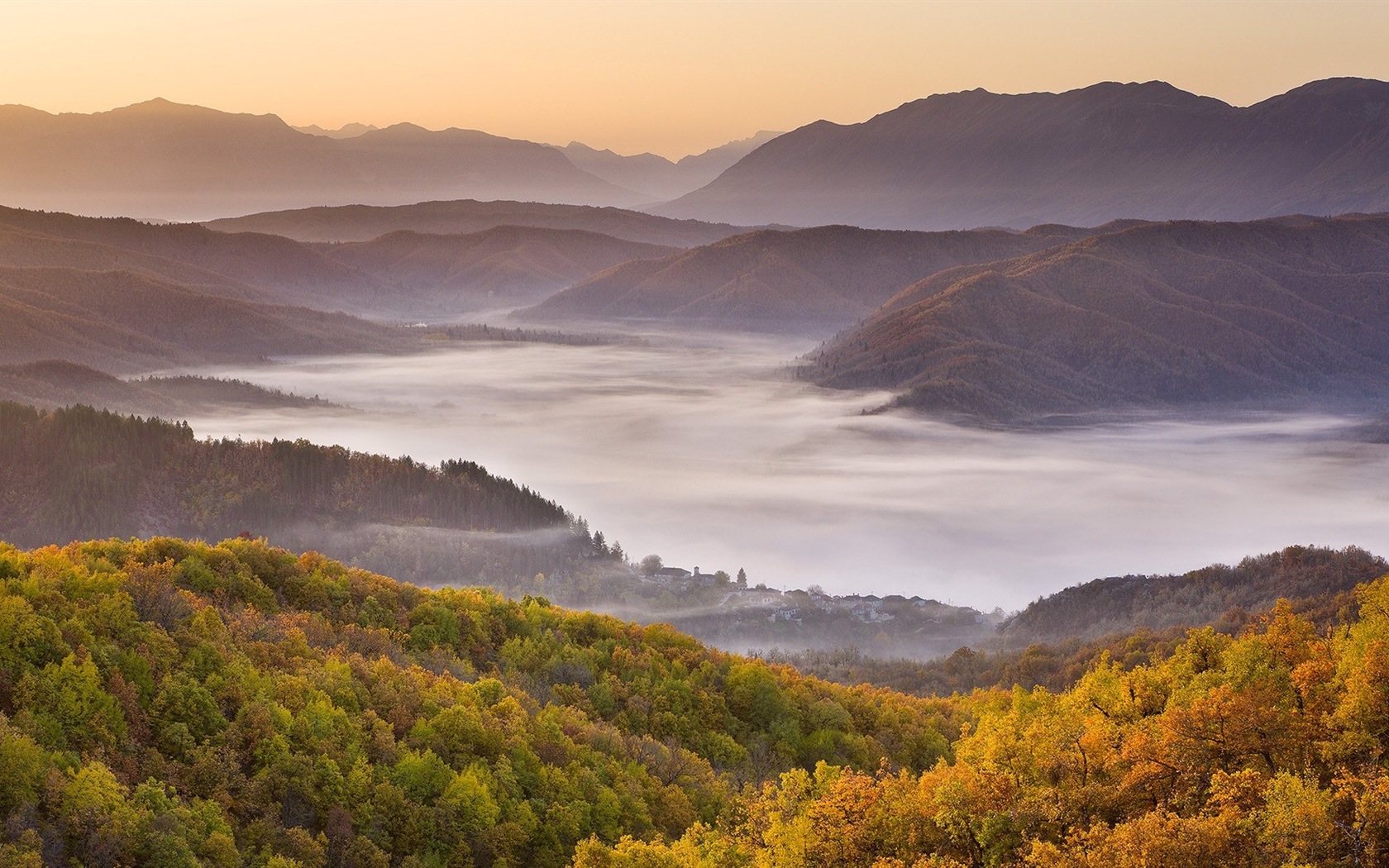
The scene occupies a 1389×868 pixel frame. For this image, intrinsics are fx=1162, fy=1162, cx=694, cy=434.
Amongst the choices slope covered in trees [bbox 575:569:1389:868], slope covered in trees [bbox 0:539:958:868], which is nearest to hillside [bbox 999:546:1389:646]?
slope covered in trees [bbox 0:539:958:868]

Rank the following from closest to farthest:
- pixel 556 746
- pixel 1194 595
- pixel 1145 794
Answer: pixel 1145 794 → pixel 556 746 → pixel 1194 595

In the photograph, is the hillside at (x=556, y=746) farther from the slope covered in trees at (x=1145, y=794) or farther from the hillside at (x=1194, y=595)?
the hillside at (x=1194, y=595)

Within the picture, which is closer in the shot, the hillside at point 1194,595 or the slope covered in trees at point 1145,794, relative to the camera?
the slope covered in trees at point 1145,794

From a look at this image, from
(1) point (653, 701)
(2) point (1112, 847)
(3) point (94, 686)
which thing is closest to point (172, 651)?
(3) point (94, 686)

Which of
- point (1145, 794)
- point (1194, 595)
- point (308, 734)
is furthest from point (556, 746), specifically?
point (1194, 595)

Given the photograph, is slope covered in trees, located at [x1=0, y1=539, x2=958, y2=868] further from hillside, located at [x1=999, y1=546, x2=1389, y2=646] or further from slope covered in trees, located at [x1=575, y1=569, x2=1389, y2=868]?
hillside, located at [x1=999, y1=546, x2=1389, y2=646]

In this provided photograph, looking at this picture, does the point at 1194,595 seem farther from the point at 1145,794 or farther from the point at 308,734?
the point at 1145,794

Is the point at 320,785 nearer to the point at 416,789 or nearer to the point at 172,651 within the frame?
the point at 416,789

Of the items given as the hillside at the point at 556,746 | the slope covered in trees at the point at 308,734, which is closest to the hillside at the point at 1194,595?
the slope covered in trees at the point at 308,734

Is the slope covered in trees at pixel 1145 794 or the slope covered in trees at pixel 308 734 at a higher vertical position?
the slope covered in trees at pixel 1145 794
